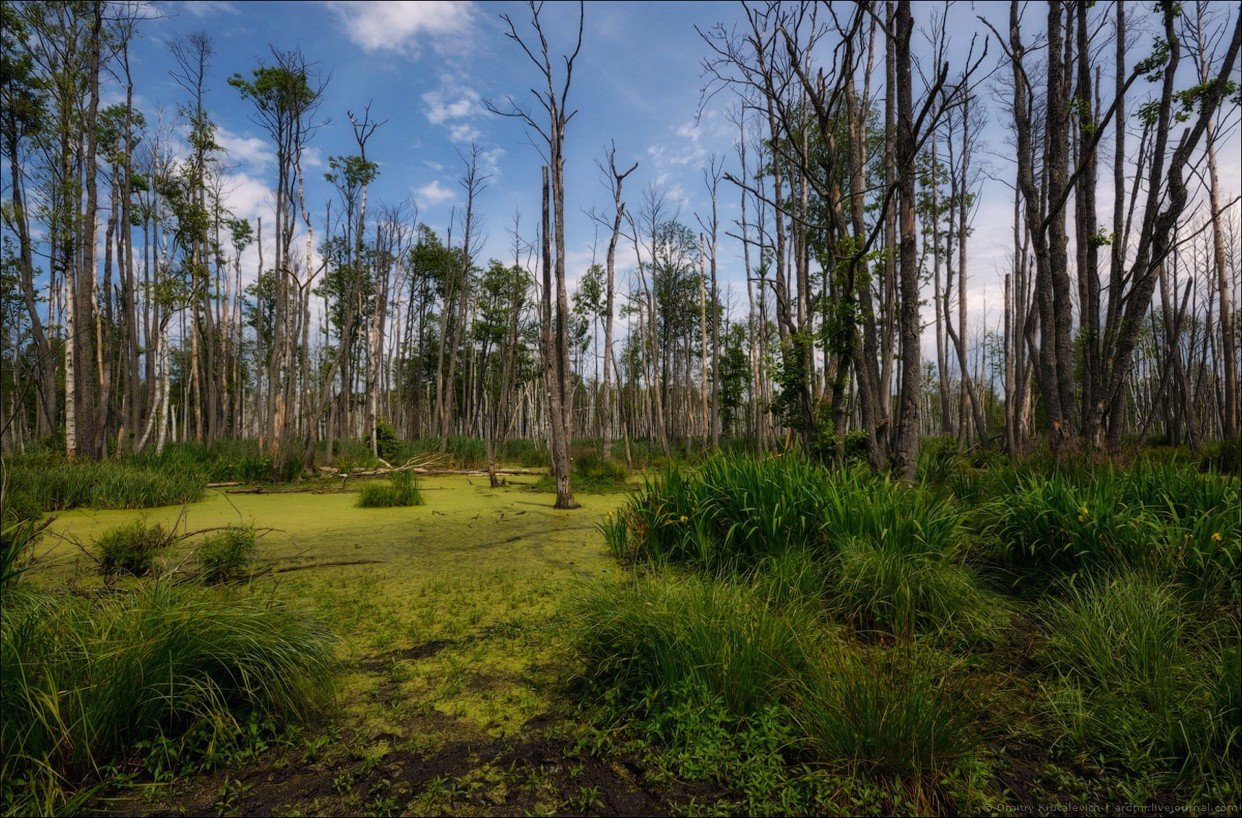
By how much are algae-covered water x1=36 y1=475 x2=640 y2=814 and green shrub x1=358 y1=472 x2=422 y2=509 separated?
47 centimetres

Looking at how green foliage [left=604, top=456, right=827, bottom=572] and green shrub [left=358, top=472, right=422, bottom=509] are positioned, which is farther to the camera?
green shrub [left=358, top=472, right=422, bottom=509]

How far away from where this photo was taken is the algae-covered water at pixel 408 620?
5.82ft

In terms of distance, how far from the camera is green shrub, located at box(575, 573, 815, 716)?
6.87 feet

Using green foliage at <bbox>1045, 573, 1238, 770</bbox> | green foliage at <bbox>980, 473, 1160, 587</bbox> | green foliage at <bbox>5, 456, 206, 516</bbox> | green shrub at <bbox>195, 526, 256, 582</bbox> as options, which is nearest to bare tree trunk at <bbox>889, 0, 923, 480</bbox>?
green foliage at <bbox>980, 473, 1160, 587</bbox>

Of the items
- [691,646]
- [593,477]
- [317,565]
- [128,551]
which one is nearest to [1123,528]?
[691,646]

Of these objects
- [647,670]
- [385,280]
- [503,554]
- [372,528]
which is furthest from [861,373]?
[385,280]

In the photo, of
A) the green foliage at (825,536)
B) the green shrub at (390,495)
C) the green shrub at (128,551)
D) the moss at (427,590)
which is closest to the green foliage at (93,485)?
the moss at (427,590)

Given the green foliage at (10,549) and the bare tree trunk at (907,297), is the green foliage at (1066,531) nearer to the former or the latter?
the bare tree trunk at (907,297)

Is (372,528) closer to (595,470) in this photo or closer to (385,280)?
(595,470)

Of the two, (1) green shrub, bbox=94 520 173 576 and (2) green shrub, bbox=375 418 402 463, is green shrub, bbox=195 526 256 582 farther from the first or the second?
(2) green shrub, bbox=375 418 402 463

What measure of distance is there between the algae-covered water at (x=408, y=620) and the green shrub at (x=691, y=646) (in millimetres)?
300

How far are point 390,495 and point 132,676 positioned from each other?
18.8 feet

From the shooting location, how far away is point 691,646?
2.20 metres

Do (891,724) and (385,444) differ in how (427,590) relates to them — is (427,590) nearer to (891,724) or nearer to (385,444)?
(891,724)
